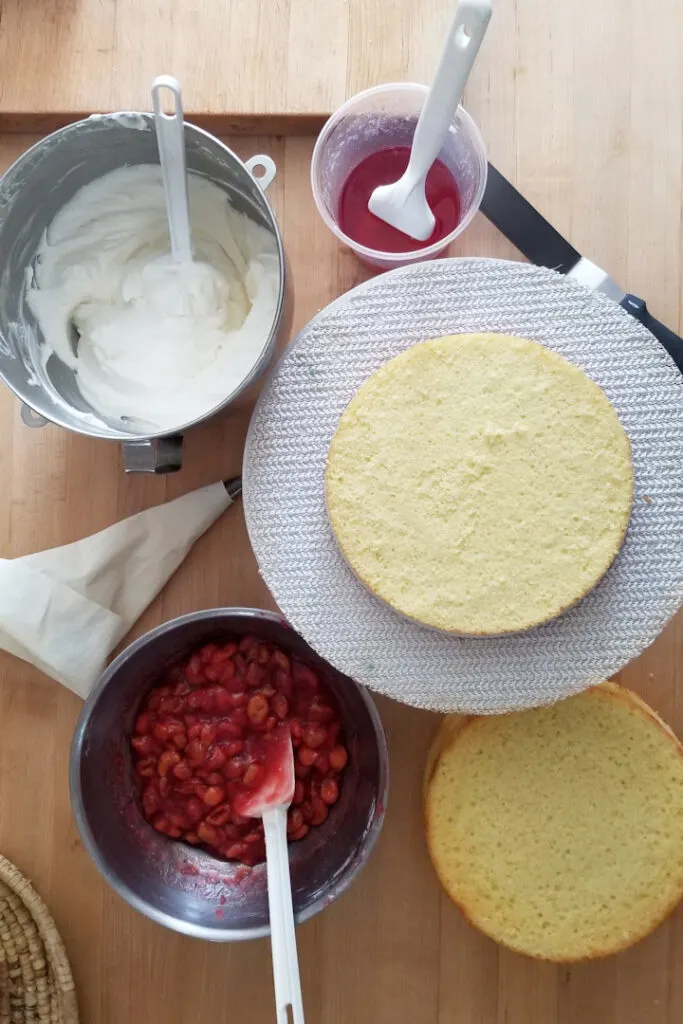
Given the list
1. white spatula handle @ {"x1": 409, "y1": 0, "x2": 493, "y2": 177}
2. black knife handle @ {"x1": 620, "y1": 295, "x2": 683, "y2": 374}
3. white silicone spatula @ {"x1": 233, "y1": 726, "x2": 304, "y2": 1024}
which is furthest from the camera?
black knife handle @ {"x1": 620, "y1": 295, "x2": 683, "y2": 374}

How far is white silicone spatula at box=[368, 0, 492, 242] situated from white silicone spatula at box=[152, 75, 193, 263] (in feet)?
0.69

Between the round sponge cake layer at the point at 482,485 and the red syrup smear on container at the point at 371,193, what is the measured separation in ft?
0.71

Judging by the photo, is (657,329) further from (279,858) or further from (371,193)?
(279,858)

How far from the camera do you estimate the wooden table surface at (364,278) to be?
3.32 ft

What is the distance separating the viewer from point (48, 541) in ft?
3.46

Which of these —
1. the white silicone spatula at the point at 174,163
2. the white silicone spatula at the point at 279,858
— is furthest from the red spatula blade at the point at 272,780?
the white silicone spatula at the point at 174,163

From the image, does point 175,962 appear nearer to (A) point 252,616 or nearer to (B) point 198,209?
(A) point 252,616

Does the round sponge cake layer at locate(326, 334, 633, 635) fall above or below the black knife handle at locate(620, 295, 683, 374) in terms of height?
below

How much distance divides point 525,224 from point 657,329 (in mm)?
190

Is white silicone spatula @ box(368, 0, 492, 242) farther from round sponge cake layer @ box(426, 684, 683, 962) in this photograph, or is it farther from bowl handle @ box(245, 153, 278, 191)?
round sponge cake layer @ box(426, 684, 683, 962)

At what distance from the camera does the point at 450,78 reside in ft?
2.62

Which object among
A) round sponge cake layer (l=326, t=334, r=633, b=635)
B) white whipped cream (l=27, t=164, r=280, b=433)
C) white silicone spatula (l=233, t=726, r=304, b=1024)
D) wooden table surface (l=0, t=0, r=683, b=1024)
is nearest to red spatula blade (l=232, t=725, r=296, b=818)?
white silicone spatula (l=233, t=726, r=304, b=1024)

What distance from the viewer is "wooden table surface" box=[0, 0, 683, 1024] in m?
1.01

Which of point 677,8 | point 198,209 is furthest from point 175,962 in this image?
point 677,8
